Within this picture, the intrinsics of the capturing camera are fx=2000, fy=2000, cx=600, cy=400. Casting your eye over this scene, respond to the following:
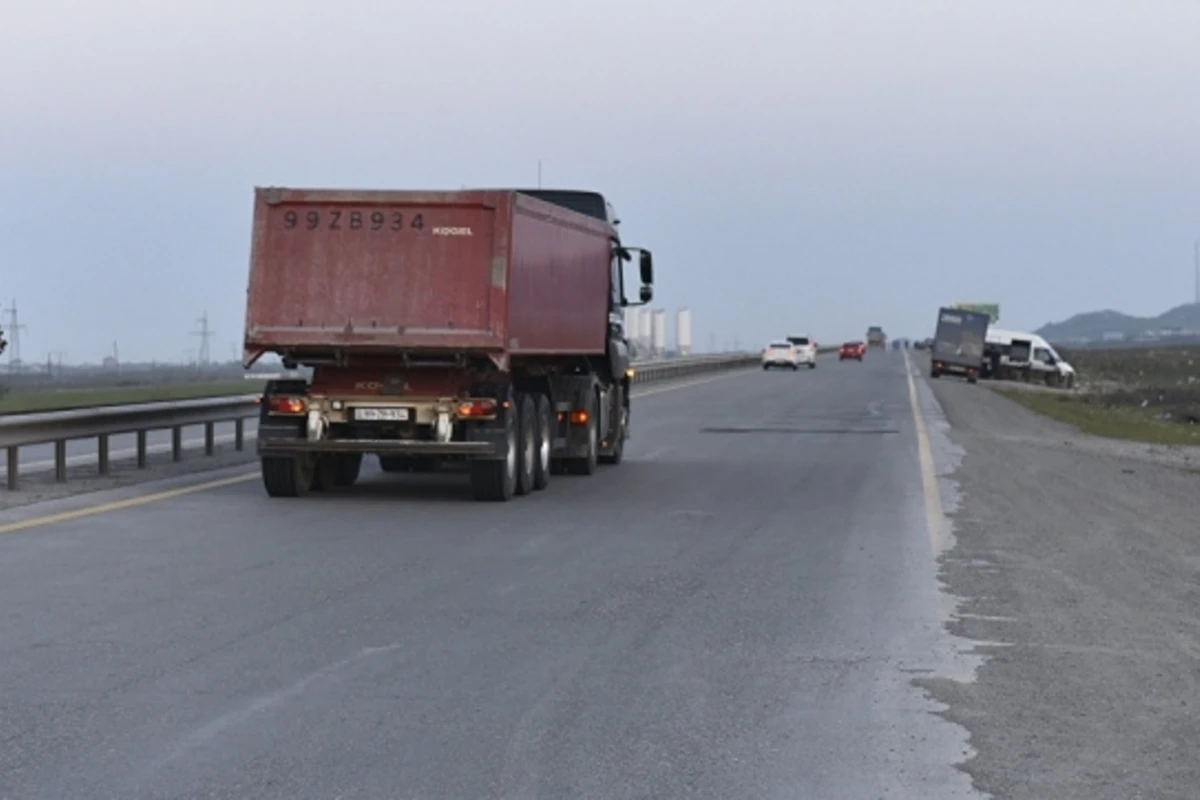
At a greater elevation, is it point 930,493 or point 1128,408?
point 930,493

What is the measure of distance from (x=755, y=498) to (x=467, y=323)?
375 centimetres

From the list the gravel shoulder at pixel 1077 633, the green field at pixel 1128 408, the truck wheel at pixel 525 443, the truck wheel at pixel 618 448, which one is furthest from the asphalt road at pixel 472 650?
the green field at pixel 1128 408

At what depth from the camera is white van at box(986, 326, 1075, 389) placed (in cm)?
8936

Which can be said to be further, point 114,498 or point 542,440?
point 542,440

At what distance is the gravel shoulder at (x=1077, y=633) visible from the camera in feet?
25.9

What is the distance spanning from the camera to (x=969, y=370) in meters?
84.3

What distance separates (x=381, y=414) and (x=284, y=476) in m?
1.26

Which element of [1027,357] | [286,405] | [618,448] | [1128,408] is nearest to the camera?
[286,405]

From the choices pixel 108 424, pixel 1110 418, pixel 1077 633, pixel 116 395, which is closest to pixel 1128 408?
pixel 1110 418

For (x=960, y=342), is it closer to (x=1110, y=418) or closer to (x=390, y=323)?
(x=1110, y=418)

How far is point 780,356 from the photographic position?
94250 mm

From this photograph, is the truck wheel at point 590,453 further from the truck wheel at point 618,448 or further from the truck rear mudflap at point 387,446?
the truck rear mudflap at point 387,446

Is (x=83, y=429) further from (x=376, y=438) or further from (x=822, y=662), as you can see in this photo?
(x=822, y=662)

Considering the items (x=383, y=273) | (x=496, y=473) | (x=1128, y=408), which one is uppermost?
(x=383, y=273)
